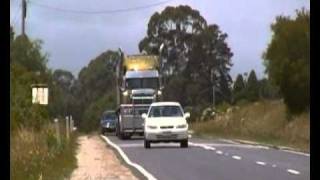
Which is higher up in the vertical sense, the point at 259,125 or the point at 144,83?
the point at 144,83

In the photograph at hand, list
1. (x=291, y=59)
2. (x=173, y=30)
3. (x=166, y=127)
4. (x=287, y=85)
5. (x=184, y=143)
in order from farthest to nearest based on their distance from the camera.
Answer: (x=173, y=30)
(x=287, y=85)
(x=291, y=59)
(x=184, y=143)
(x=166, y=127)

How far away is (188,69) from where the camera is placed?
9894cm

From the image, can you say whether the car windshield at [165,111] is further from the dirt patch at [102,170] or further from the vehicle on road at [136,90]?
the vehicle on road at [136,90]

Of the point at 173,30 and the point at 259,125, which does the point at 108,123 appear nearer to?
the point at 259,125

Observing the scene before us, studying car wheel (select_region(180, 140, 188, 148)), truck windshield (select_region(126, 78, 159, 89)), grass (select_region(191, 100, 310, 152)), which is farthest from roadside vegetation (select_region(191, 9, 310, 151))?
car wheel (select_region(180, 140, 188, 148))

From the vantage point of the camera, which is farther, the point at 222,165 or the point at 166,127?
the point at 166,127

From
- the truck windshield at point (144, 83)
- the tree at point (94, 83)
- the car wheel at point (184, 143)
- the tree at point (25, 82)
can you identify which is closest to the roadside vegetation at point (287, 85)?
the truck windshield at point (144, 83)

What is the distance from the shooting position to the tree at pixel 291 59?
49.2 meters

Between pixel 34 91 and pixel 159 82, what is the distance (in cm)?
1844

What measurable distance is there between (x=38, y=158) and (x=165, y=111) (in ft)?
46.9

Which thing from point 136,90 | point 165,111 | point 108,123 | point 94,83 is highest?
point 94,83

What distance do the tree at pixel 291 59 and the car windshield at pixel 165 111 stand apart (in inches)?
570

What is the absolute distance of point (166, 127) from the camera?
34500 millimetres

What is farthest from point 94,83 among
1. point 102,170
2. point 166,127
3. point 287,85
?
point 102,170
